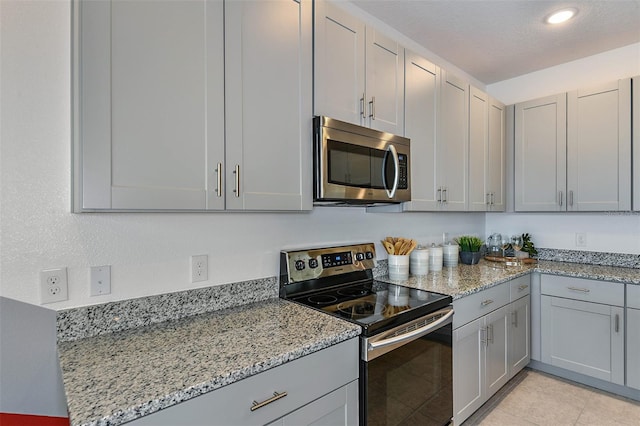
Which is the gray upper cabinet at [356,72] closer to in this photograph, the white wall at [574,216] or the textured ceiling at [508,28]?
the textured ceiling at [508,28]

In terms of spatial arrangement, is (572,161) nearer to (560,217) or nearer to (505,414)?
(560,217)

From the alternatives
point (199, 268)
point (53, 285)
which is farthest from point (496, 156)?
point (53, 285)

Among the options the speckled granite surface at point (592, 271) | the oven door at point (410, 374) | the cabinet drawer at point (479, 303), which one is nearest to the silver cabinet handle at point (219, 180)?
the oven door at point (410, 374)

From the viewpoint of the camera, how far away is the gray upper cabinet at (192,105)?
1038mm

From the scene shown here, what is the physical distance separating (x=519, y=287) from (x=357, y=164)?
1747mm

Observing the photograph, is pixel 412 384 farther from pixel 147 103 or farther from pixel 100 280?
pixel 147 103

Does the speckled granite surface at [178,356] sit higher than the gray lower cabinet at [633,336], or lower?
higher

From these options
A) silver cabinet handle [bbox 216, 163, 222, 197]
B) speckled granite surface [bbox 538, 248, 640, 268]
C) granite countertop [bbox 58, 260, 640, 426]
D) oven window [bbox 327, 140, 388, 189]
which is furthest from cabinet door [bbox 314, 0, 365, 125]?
speckled granite surface [bbox 538, 248, 640, 268]

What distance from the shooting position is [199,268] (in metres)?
1.53

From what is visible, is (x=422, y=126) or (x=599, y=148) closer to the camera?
(x=422, y=126)

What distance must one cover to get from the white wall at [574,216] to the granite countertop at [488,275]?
234 millimetres

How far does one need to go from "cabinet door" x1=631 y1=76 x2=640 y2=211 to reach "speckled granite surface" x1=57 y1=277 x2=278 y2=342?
2.67m

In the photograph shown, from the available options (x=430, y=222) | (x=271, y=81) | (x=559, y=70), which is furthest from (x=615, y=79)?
(x=271, y=81)

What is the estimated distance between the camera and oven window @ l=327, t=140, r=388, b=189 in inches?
64.8
